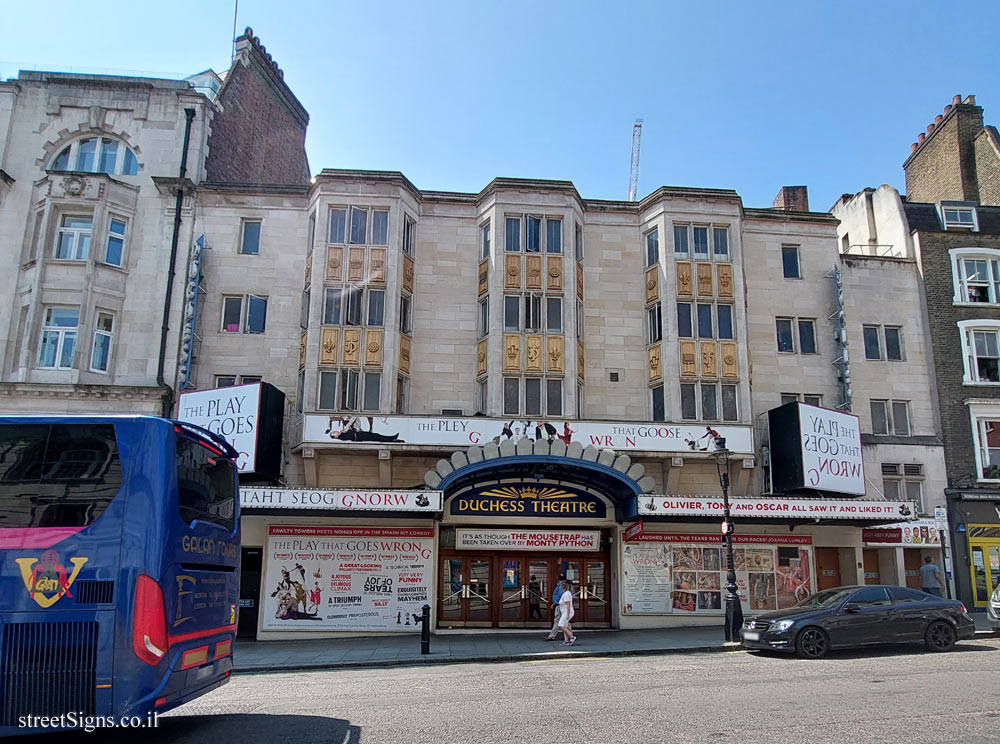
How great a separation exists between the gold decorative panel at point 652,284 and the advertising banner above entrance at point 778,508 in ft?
24.7

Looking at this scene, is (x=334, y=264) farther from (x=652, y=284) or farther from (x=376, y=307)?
(x=652, y=284)

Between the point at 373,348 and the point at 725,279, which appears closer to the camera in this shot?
the point at 373,348

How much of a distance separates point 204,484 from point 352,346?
15.1 m

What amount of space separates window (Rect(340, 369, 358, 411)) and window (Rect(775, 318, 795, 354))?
46.9 feet

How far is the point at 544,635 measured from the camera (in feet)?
67.2

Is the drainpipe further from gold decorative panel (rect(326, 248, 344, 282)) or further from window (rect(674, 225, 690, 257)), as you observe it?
window (rect(674, 225, 690, 257))

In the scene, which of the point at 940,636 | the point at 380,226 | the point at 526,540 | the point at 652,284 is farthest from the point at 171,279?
the point at 940,636

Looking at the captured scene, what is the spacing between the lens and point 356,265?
24.2 metres

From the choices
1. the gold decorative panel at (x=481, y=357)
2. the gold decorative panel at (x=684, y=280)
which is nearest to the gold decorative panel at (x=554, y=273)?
the gold decorative panel at (x=481, y=357)

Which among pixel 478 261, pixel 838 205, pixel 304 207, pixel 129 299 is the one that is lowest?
pixel 129 299

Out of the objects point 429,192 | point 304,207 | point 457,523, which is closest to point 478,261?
point 429,192

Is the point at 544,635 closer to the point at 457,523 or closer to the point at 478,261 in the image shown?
the point at 457,523

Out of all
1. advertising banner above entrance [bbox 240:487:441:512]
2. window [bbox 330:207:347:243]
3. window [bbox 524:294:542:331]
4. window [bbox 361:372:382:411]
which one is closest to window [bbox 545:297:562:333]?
window [bbox 524:294:542:331]

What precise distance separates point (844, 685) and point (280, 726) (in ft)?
25.5
